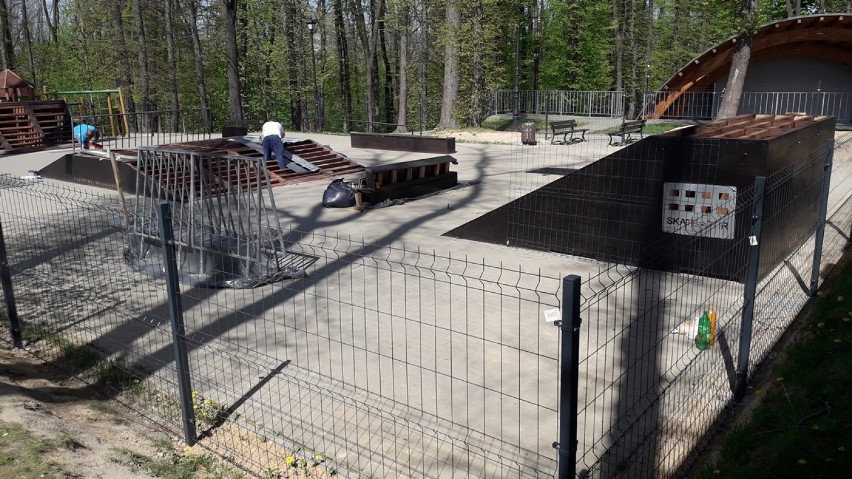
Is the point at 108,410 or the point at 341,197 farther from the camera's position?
the point at 341,197

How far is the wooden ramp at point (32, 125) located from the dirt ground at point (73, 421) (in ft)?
74.7

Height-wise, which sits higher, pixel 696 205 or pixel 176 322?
pixel 696 205

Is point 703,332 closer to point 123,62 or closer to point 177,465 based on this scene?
point 177,465

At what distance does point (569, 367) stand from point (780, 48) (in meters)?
31.7

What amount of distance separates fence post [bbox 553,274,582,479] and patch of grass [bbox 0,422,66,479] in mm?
2922

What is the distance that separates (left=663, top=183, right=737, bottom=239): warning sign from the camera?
27.2 feet

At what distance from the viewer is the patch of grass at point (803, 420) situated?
4.18 metres

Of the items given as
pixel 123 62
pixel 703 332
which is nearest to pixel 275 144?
pixel 703 332

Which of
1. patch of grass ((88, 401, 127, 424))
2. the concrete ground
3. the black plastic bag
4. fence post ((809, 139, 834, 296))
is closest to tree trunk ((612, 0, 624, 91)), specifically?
the black plastic bag

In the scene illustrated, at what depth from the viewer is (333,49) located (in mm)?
54500

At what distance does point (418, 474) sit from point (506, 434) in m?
0.84

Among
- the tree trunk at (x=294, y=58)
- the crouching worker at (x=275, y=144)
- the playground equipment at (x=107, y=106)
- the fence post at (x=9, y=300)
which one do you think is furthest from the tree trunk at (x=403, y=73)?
the fence post at (x=9, y=300)

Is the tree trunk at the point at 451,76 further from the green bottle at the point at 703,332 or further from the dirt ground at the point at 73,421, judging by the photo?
the dirt ground at the point at 73,421

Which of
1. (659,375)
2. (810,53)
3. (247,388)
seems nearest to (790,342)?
(659,375)
